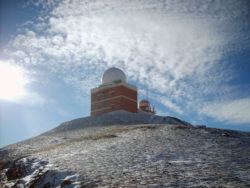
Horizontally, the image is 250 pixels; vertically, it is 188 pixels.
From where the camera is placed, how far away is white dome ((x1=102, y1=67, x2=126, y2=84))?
4103 cm

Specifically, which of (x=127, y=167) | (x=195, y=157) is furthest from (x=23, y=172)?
(x=195, y=157)

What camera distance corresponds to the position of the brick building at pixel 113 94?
38.9 metres

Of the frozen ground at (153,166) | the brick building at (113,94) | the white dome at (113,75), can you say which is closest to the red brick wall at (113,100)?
the brick building at (113,94)

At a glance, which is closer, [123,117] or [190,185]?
[190,185]

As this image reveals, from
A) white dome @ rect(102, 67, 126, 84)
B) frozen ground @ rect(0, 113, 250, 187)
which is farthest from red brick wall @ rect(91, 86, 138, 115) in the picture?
frozen ground @ rect(0, 113, 250, 187)

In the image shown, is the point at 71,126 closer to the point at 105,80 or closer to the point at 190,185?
the point at 105,80

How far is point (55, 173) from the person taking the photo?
25.0ft

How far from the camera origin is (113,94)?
39.6m

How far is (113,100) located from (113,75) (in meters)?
4.79

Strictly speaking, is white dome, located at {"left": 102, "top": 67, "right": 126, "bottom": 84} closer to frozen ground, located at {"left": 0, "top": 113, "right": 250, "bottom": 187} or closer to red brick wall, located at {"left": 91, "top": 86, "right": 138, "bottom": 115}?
red brick wall, located at {"left": 91, "top": 86, "right": 138, "bottom": 115}

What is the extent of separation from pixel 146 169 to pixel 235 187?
8.81 ft

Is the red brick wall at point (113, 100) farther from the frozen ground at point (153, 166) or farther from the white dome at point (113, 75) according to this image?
the frozen ground at point (153, 166)

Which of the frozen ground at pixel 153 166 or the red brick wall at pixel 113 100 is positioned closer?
the frozen ground at pixel 153 166

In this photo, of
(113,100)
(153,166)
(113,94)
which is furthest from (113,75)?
(153,166)
